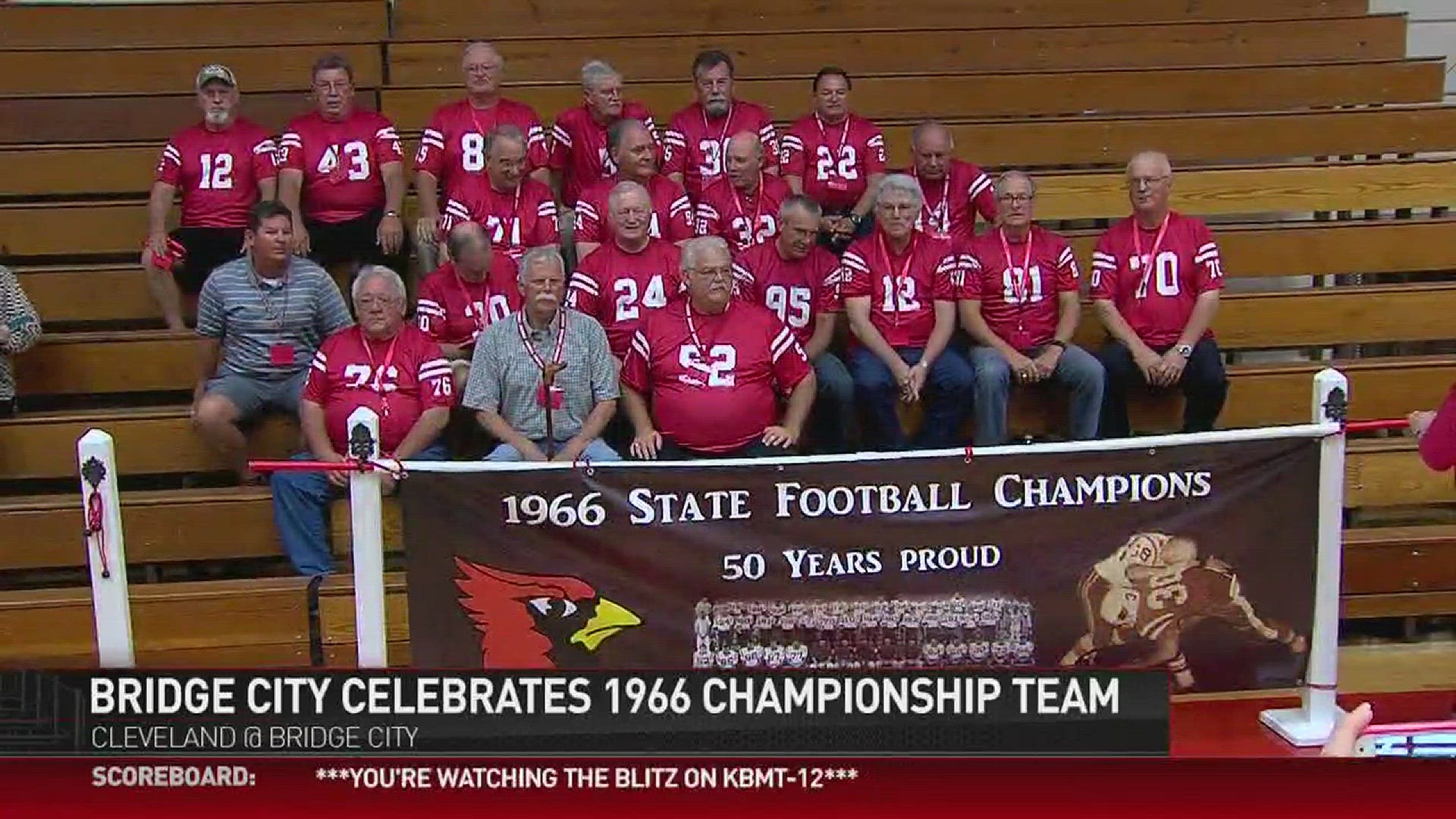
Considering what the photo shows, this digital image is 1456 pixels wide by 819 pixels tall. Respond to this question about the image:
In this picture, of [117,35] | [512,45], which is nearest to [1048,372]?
[512,45]

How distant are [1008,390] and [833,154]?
1622 mm

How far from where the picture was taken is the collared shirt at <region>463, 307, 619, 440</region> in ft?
19.7

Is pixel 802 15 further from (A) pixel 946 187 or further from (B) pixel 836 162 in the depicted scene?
(A) pixel 946 187

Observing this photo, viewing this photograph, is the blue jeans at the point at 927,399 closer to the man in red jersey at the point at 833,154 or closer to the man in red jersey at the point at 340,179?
the man in red jersey at the point at 833,154

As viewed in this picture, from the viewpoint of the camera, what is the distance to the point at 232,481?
6746 millimetres

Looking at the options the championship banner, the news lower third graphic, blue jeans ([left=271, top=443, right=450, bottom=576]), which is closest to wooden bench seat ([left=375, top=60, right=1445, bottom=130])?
blue jeans ([left=271, top=443, right=450, bottom=576])

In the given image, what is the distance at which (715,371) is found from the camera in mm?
6090

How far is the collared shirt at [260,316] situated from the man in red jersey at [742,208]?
1603mm

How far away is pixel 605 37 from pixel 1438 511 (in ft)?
16.7

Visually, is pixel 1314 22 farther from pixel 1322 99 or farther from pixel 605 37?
pixel 605 37

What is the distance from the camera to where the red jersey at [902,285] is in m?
6.56

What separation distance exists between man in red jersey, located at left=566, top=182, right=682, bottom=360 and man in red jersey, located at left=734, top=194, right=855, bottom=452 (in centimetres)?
30

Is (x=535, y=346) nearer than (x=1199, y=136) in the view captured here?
Yes

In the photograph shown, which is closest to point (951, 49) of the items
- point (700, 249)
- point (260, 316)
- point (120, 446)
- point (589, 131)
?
point (589, 131)
